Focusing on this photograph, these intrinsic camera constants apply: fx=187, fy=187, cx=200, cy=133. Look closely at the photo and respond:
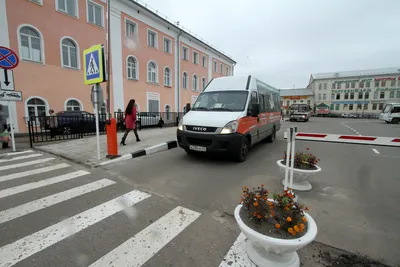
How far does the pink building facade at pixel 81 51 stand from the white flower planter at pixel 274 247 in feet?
45.3

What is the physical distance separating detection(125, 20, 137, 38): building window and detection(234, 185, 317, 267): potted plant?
19504 millimetres

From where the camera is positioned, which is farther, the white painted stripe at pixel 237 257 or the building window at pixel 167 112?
the building window at pixel 167 112

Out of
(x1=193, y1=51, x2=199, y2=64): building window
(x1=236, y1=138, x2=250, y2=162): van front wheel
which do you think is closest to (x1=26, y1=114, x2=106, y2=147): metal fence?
(x1=236, y1=138, x2=250, y2=162): van front wheel

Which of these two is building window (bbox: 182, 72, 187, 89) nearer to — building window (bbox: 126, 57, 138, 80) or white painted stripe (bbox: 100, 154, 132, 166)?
building window (bbox: 126, 57, 138, 80)

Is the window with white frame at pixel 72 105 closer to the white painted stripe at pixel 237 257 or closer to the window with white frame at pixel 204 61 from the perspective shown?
the white painted stripe at pixel 237 257

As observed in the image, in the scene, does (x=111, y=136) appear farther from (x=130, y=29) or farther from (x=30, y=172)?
(x=130, y=29)

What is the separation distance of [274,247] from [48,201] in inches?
149

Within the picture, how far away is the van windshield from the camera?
5.90 meters

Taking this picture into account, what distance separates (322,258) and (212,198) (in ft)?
6.08

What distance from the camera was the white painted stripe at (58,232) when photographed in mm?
2140

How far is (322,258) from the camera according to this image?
215 cm

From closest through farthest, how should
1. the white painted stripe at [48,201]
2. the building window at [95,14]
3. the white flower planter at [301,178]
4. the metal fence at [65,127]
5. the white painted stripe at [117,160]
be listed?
the white painted stripe at [48,201], the white flower planter at [301,178], the white painted stripe at [117,160], the metal fence at [65,127], the building window at [95,14]

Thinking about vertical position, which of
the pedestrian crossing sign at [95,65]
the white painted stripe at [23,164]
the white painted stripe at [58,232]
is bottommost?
the white painted stripe at [58,232]

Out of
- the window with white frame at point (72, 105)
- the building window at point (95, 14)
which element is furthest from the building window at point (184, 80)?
the window with white frame at point (72, 105)
